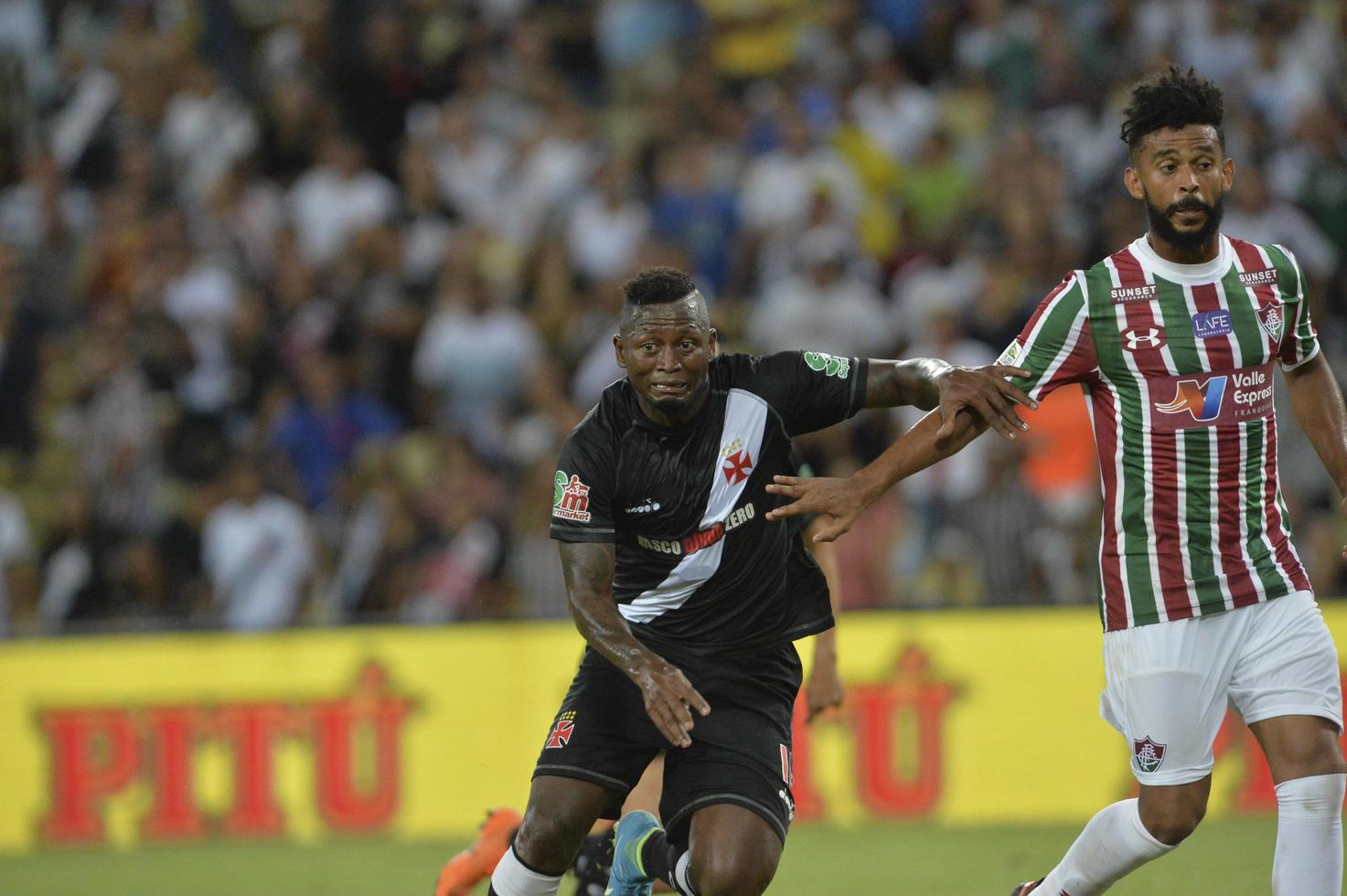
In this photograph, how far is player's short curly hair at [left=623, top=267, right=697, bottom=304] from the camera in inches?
222

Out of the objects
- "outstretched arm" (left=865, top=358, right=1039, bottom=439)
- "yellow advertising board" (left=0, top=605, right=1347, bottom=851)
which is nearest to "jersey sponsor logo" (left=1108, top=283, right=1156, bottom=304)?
"outstretched arm" (left=865, top=358, right=1039, bottom=439)

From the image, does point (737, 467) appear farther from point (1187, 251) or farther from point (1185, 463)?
point (1187, 251)

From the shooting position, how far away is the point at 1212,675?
5.43 m

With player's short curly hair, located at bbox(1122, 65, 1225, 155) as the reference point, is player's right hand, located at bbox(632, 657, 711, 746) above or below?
below

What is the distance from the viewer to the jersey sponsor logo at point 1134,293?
5473 millimetres

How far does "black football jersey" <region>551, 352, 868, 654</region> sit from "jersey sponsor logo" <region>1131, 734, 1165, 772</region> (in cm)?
112

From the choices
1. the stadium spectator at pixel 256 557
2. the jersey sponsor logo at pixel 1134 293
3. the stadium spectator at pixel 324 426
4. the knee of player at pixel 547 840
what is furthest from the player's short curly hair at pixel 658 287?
the stadium spectator at pixel 324 426

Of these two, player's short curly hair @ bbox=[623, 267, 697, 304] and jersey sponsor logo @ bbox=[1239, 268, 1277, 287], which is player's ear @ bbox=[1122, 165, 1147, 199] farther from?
player's short curly hair @ bbox=[623, 267, 697, 304]

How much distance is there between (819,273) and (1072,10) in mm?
3559

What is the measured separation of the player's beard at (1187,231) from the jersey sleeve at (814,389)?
1044 millimetres

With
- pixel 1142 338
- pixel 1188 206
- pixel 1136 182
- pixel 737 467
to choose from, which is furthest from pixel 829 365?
pixel 1188 206

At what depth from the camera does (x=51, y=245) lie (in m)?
14.3

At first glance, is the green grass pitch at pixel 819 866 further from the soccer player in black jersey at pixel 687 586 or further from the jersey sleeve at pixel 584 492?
the jersey sleeve at pixel 584 492

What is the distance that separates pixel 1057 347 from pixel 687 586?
1427 mm
